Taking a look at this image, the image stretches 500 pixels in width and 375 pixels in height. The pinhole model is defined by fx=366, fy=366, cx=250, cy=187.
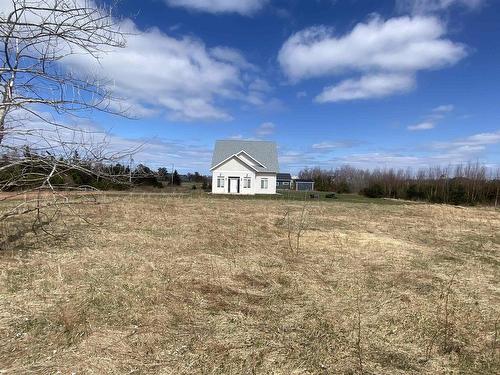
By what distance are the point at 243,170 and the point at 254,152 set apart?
414 cm

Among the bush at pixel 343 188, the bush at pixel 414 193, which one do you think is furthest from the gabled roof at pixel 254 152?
the bush at pixel 343 188

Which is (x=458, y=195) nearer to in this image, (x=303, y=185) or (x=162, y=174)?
(x=303, y=185)

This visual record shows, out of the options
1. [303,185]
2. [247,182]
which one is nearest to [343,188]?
[303,185]

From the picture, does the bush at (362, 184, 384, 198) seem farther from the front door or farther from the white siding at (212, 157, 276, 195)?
the front door

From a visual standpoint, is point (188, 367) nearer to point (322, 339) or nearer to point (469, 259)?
point (322, 339)

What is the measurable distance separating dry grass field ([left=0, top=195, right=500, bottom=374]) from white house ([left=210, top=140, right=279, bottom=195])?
93.4 feet

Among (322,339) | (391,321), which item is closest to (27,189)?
(322,339)

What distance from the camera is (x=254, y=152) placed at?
133 feet

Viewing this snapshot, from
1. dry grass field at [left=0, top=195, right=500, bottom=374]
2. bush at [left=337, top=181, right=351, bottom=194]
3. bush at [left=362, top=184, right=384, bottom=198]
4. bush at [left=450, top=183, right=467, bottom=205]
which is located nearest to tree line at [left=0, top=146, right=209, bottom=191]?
dry grass field at [left=0, top=195, right=500, bottom=374]

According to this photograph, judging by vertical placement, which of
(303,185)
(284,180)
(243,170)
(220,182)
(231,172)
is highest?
(243,170)

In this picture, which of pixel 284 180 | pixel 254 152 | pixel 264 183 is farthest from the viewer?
pixel 284 180

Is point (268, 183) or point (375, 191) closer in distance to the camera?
point (268, 183)

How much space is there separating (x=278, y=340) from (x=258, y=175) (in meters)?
34.7

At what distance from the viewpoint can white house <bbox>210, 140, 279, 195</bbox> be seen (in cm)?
3712
